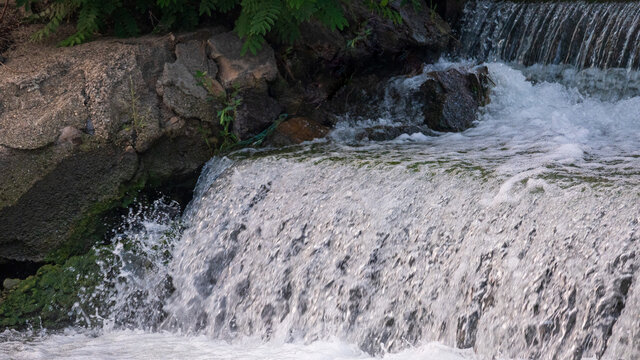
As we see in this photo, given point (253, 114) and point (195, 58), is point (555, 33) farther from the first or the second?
point (195, 58)

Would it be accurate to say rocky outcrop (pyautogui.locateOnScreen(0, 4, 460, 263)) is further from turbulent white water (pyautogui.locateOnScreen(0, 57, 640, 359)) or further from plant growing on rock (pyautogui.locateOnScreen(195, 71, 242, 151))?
turbulent white water (pyautogui.locateOnScreen(0, 57, 640, 359))

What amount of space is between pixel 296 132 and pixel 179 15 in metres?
1.46

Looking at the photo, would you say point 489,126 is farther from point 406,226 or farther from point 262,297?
point 262,297

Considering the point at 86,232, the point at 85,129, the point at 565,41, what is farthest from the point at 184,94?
the point at 565,41

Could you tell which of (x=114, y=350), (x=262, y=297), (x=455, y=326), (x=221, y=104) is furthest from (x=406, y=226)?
(x=221, y=104)

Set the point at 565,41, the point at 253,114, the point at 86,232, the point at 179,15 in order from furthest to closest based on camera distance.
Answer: the point at 565,41 < the point at 179,15 < the point at 253,114 < the point at 86,232

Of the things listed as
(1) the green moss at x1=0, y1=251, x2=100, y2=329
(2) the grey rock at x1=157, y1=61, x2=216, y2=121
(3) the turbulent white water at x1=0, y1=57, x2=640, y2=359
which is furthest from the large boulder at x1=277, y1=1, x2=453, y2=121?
(1) the green moss at x1=0, y1=251, x2=100, y2=329

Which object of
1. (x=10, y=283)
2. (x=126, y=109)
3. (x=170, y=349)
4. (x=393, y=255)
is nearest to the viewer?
(x=393, y=255)

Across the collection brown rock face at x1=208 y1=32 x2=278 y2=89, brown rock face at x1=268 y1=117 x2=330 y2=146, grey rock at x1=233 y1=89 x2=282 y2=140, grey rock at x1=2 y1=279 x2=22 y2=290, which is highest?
brown rock face at x1=208 y1=32 x2=278 y2=89

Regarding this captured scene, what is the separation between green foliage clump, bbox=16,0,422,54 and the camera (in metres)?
5.56

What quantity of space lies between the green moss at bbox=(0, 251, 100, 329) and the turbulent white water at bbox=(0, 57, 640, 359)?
111 mm

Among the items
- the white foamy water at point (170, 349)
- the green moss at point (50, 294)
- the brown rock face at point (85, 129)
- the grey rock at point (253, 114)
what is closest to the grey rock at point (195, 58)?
the brown rock face at point (85, 129)

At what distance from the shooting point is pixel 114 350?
4.11 m

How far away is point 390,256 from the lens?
3918mm
